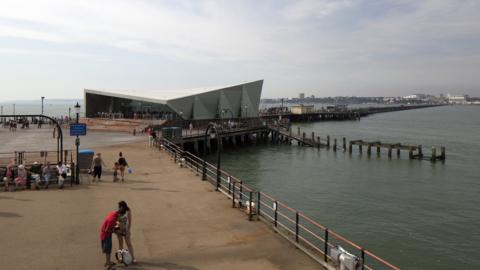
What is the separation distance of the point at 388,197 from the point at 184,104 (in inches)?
1223

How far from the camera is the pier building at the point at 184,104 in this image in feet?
162

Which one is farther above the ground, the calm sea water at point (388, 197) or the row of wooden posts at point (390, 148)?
the row of wooden posts at point (390, 148)

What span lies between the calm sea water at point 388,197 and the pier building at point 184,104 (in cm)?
1002

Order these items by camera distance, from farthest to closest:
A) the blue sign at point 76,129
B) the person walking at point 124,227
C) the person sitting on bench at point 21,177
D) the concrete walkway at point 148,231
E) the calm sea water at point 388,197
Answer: the blue sign at point 76,129 < the calm sea water at point 388,197 < the person sitting on bench at point 21,177 < the concrete walkway at point 148,231 < the person walking at point 124,227

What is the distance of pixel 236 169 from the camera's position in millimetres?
33344

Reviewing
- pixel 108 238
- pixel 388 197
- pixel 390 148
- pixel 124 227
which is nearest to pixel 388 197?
pixel 388 197

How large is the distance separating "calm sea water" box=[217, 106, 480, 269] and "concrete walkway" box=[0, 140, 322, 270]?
6434 mm

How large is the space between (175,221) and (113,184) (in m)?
5.97

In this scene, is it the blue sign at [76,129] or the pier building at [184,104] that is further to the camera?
the pier building at [184,104]

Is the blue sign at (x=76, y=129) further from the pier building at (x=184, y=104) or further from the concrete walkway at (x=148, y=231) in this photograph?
the pier building at (x=184, y=104)

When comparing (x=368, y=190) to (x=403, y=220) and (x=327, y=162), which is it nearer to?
(x=403, y=220)

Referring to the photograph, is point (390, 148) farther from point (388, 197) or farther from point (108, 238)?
point (108, 238)

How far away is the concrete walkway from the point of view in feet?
27.9

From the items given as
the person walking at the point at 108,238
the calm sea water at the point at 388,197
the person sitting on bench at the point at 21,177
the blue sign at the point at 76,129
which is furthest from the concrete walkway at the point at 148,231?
the calm sea water at the point at 388,197
